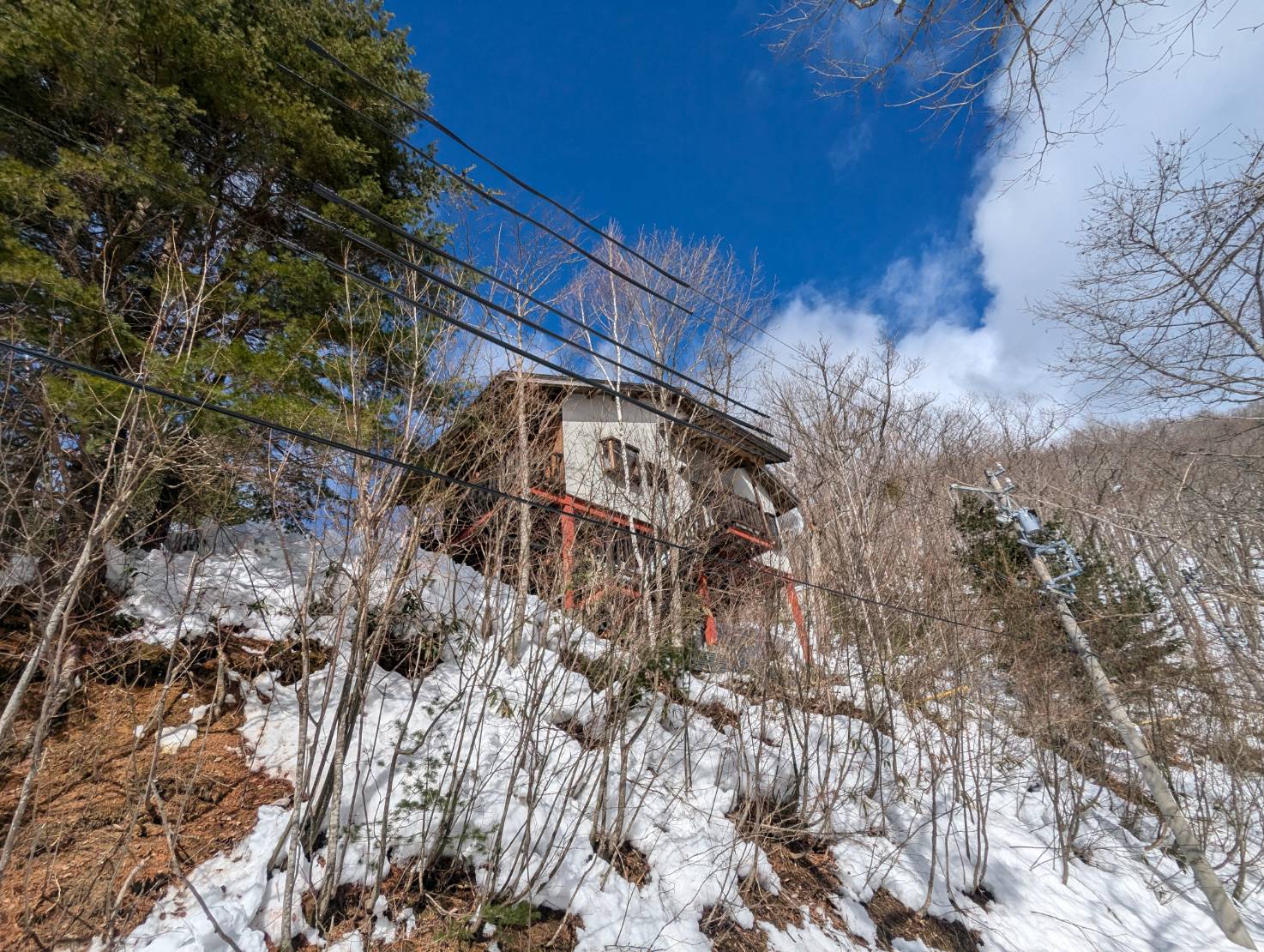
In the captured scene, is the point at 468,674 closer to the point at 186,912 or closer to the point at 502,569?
the point at 502,569

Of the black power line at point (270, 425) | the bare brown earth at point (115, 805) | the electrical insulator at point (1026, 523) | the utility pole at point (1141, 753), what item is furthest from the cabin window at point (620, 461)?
the utility pole at point (1141, 753)

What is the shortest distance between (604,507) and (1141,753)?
7.36m

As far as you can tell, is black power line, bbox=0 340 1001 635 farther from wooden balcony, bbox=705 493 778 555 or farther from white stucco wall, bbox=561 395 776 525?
white stucco wall, bbox=561 395 776 525

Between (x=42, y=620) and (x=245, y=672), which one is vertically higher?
(x=42, y=620)

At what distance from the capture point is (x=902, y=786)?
6.99m

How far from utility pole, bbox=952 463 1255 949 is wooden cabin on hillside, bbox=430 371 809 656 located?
3.56 metres

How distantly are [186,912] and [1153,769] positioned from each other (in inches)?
375

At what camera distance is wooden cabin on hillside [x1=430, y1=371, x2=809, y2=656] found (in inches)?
209

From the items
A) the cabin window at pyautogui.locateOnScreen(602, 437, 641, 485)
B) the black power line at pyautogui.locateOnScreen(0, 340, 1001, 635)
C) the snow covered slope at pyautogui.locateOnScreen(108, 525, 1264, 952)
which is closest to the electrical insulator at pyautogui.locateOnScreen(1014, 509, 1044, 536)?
the snow covered slope at pyautogui.locateOnScreen(108, 525, 1264, 952)

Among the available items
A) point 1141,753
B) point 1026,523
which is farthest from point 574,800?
point 1026,523

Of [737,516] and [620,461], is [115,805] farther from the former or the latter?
[737,516]

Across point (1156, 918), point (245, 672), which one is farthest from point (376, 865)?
point (1156, 918)

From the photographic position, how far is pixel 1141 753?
624cm

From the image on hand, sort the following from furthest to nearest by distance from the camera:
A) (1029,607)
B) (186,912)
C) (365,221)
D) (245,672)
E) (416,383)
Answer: (1029,607) < (365,221) < (245,672) < (416,383) < (186,912)
